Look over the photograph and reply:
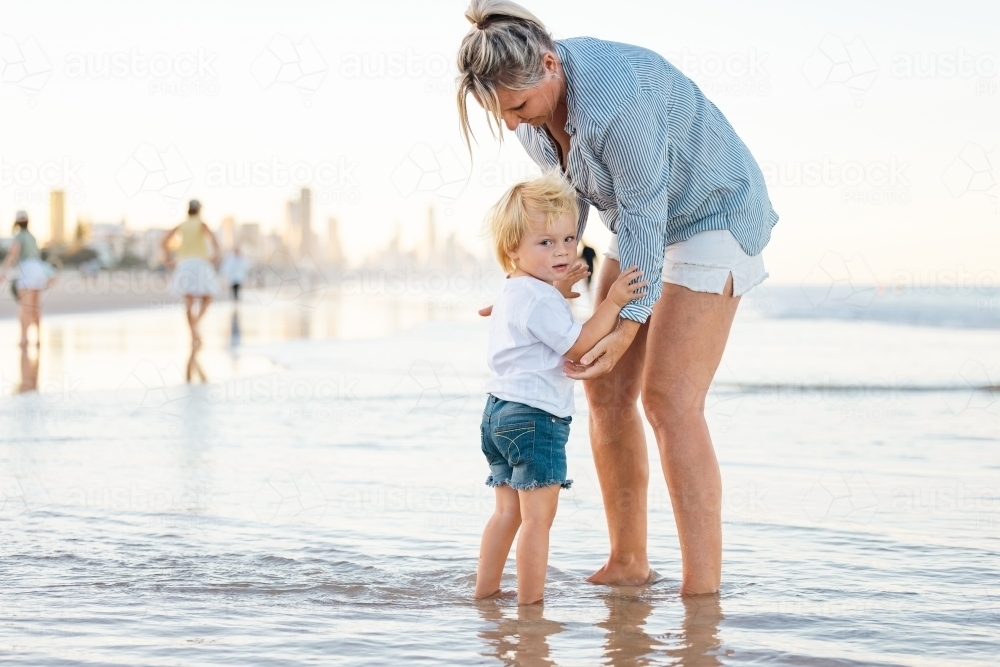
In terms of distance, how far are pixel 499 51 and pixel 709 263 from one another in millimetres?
850

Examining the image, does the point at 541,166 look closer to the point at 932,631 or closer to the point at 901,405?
the point at 932,631

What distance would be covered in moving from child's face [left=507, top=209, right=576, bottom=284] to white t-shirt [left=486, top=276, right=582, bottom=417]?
37 millimetres

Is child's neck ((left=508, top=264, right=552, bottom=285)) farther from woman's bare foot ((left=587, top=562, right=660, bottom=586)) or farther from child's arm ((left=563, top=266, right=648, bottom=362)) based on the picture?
woman's bare foot ((left=587, top=562, right=660, bottom=586))

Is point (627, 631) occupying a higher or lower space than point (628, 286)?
lower

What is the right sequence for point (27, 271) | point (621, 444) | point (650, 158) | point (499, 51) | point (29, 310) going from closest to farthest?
point (499, 51) → point (650, 158) → point (621, 444) → point (29, 310) → point (27, 271)

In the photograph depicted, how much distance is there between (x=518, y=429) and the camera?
3010 millimetres

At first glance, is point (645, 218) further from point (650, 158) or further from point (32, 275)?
point (32, 275)

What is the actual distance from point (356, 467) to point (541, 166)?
2275mm

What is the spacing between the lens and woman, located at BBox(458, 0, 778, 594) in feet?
9.06

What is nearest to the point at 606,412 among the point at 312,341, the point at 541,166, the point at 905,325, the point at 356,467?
the point at 541,166

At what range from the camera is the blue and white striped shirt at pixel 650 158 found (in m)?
2.79

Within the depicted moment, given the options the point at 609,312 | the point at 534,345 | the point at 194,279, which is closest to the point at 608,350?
the point at 609,312

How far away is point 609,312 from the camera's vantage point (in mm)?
2910

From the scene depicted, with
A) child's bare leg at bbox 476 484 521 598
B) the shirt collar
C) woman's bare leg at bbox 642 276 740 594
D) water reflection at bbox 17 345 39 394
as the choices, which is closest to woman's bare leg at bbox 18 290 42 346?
water reflection at bbox 17 345 39 394
